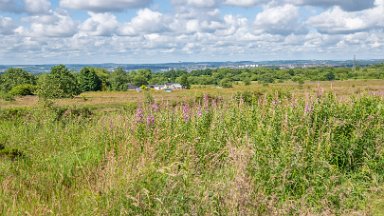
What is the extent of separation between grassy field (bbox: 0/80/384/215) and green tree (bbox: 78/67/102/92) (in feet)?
350

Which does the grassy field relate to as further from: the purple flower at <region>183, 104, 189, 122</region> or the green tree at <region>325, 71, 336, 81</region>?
the green tree at <region>325, 71, 336, 81</region>

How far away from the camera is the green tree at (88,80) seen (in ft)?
373

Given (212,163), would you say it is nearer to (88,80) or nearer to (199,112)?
(199,112)

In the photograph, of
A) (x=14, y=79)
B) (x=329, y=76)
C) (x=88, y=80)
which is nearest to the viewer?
(x=14, y=79)

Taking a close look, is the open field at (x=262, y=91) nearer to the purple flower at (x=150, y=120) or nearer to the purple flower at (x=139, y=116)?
the purple flower at (x=139, y=116)

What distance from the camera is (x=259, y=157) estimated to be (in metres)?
6.11

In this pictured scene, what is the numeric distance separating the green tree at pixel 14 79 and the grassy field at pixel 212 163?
10439cm

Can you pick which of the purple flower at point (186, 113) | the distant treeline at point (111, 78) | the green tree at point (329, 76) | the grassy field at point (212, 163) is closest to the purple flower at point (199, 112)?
the grassy field at point (212, 163)

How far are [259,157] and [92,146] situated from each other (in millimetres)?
3467

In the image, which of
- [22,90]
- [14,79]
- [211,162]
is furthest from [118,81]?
[211,162]

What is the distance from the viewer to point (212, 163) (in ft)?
21.1

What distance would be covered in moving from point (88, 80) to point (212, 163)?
4477 inches

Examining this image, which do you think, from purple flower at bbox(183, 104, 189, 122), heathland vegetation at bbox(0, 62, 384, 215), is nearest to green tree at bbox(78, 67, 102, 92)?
heathland vegetation at bbox(0, 62, 384, 215)

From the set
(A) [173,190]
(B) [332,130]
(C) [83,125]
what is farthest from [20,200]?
(C) [83,125]
